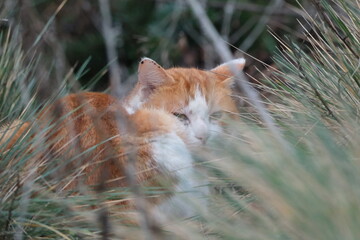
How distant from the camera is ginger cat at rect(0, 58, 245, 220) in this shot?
1948 millimetres

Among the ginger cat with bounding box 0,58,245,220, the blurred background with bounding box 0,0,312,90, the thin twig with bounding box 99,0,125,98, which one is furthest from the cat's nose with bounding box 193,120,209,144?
the blurred background with bounding box 0,0,312,90

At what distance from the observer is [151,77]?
2.64 metres

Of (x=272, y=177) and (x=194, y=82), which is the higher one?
(x=272, y=177)

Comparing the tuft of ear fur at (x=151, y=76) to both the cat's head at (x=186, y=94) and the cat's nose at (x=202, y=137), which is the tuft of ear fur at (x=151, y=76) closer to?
the cat's head at (x=186, y=94)

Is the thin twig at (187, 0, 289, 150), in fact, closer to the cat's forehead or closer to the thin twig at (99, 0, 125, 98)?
the thin twig at (99, 0, 125, 98)

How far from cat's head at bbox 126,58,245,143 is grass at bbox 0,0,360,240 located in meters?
0.35

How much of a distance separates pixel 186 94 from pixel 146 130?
367 mm

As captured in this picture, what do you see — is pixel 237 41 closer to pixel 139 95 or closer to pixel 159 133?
pixel 139 95

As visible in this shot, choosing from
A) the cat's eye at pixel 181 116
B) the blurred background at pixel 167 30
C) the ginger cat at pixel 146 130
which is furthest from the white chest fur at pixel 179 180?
the blurred background at pixel 167 30

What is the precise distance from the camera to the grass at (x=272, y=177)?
1419mm

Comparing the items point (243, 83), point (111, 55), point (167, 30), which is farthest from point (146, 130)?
point (167, 30)

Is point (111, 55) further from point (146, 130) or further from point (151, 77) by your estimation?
point (146, 130)

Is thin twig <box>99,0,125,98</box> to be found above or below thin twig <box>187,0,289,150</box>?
below

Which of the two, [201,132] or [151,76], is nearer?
[201,132]
